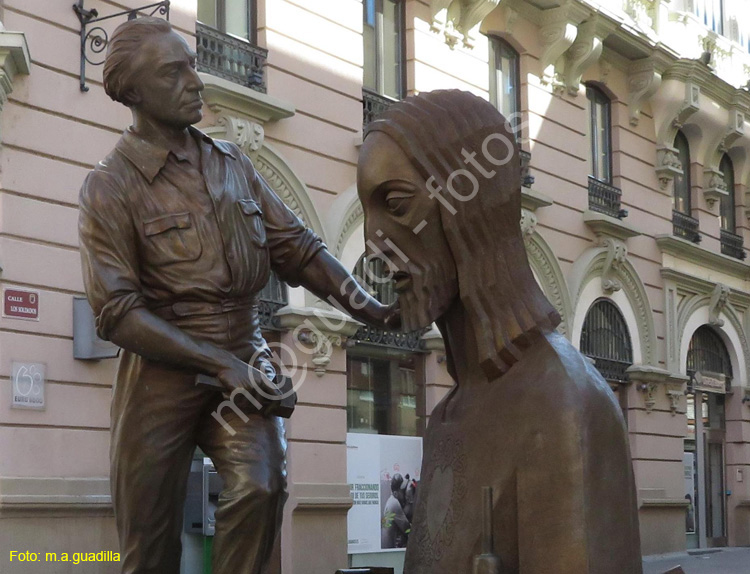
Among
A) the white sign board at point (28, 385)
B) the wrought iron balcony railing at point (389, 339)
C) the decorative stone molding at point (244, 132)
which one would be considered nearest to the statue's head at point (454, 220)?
the white sign board at point (28, 385)

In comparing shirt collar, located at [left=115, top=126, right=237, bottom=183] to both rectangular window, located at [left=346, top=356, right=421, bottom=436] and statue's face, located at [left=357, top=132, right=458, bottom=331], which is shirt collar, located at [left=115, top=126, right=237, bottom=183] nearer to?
statue's face, located at [left=357, top=132, right=458, bottom=331]

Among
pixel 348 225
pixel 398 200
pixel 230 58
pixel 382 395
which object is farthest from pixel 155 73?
pixel 382 395

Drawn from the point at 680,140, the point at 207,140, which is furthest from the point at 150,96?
the point at 680,140

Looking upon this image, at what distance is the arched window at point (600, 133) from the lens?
20.0m

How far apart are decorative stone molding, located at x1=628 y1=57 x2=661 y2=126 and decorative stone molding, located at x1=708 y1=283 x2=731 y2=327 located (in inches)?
142

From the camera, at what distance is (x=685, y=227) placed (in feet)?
72.6

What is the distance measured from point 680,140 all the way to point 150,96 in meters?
20.5

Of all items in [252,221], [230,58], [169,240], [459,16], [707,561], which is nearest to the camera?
[169,240]

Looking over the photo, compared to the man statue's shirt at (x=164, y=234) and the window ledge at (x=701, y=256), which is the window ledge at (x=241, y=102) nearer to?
the man statue's shirt at (x=164, y=234)

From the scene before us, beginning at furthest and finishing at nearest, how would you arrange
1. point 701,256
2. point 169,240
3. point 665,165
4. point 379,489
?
point 701,256
point 665,165
point 379,489
point 169,240

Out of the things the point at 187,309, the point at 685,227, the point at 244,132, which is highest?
the point at 685,227

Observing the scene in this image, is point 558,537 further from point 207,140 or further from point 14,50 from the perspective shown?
point 14,50

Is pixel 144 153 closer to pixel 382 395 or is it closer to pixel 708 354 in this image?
pixel 382 395

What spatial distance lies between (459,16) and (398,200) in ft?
48.2
